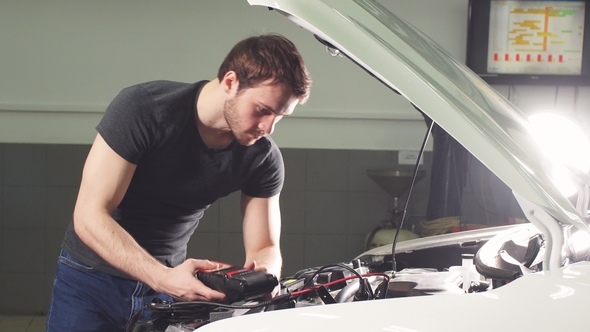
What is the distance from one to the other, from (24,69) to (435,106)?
413cm

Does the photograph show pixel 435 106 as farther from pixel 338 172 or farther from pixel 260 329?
pixel 338 172

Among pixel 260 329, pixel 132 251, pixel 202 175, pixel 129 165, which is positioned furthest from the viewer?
pixel 202 175

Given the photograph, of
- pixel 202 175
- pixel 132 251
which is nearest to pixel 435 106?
pixel 132 251

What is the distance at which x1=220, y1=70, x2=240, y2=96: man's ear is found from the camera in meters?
1.67

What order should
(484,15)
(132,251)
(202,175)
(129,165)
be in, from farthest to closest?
1. (484,15)
2. (202,175)
3. (129,165)
4. (132,251)

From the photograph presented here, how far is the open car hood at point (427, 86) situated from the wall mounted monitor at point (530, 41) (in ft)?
11.5

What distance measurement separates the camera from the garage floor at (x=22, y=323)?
4117mm

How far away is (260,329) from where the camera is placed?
93cm

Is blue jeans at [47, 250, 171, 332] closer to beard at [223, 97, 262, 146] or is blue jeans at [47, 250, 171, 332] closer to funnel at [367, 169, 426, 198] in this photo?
beard at [223, 97, 262, 146]

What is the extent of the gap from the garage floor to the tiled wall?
8 centimetres

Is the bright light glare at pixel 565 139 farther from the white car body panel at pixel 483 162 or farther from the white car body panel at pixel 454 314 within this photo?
the white car body panel at pixel 454 314

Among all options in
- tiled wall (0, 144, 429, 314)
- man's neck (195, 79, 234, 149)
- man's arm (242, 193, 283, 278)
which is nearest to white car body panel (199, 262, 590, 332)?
man's neck (195, 79, 234, 149)

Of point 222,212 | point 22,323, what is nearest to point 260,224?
point 222,212

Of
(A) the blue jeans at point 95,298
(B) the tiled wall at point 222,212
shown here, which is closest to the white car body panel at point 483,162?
(A) the blue jeans at point 95,298
